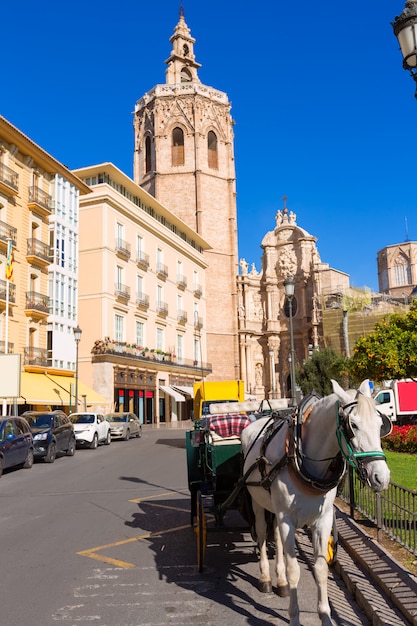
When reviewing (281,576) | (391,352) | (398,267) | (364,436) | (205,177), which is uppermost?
(205,177)

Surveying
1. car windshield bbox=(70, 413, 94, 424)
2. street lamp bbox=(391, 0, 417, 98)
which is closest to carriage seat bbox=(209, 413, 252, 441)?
street lamp bbox=(391, 0, 417, 98)

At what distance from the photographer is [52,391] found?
32000 mm

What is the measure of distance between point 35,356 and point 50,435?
50.9ft

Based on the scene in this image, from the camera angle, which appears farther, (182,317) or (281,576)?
(182,317)

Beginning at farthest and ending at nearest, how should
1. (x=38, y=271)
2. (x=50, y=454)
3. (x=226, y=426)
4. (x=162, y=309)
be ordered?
(x=162, y=309), (x=38, y=271), (x=50, y=454), (x=226, y=426)

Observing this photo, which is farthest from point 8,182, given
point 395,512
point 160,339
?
point 395,512

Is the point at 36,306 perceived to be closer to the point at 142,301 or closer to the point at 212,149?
the point at 142,301

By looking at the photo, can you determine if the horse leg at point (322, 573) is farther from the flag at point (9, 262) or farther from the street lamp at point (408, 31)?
the flag at point (9, 262)

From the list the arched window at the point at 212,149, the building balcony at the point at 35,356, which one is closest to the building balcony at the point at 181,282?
the arched window at the point at 212,149

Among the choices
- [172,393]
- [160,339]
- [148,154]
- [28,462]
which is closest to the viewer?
[28,462]

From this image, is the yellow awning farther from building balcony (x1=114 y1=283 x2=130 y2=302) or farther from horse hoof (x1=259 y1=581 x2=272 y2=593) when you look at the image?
horse hoof (x1=259 y1=581 x2=272 y2=593)

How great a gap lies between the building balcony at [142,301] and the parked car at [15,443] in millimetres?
28672

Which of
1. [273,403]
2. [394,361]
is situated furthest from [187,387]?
[273,403]

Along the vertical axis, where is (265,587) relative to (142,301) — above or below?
below
